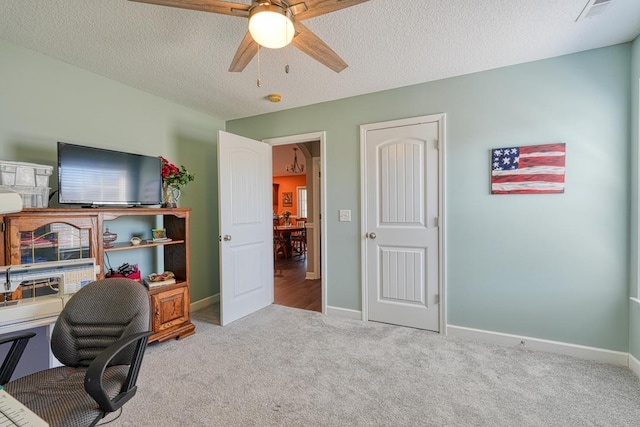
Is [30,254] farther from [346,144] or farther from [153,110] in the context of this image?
[346,144]

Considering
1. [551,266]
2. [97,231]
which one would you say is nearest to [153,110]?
[97,231]

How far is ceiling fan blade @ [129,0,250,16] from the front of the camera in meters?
1.30

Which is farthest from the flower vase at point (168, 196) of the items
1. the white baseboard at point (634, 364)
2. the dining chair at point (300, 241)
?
the dining chair at point (300, 241)

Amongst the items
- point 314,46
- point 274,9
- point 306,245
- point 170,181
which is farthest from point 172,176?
point 306,245

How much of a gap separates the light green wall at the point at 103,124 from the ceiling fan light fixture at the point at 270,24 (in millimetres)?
2034

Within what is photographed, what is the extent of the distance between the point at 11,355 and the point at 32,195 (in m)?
1.14

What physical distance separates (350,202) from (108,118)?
250 cm

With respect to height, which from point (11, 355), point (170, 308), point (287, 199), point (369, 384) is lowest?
point (369, 384)

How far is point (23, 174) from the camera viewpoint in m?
1.86

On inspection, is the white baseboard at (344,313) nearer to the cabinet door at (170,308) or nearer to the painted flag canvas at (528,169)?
the cabinet door at (170,308)

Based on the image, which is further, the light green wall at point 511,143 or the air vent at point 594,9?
the light green wall at point 511,143

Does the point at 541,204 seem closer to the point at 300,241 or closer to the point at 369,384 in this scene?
the point at 369,384

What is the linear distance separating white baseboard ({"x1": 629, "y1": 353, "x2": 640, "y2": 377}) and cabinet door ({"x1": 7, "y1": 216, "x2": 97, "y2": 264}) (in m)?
4.03

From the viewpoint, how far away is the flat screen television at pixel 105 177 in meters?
2.10
